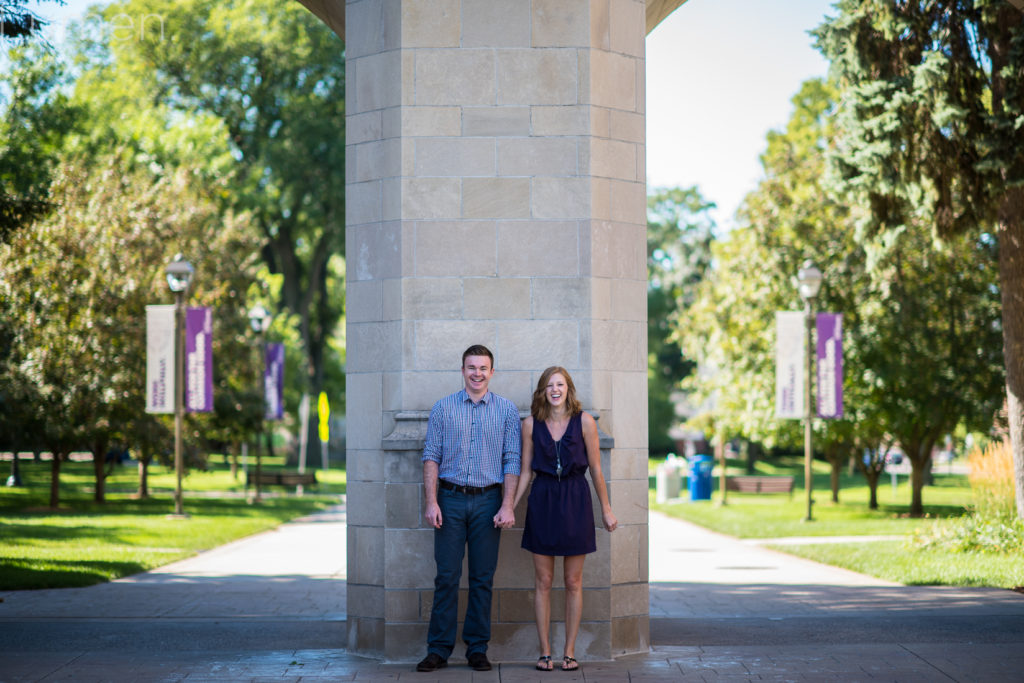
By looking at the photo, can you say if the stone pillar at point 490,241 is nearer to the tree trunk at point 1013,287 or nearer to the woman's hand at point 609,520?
the woman's hand at point 609,520

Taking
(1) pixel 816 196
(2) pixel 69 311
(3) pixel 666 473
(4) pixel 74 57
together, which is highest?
(4) pixel 74 57

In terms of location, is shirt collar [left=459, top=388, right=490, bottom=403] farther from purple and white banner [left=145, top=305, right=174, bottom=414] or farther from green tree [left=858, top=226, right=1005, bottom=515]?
green tree [left=858, top=226, right=1005, bottom=515]

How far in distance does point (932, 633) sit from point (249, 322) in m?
24.0

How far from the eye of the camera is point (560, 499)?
7.90 m

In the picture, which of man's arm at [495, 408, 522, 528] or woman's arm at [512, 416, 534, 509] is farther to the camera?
woman's arm at [512, 416, 534, 509]

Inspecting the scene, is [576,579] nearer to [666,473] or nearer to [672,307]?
[666,473]

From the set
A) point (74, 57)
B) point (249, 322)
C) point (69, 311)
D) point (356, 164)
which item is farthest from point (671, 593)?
point (74, 57)

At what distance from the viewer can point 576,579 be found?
7984 millimetres

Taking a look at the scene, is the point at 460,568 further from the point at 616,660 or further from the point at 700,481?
the point at 700,481

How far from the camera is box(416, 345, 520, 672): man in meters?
7.96

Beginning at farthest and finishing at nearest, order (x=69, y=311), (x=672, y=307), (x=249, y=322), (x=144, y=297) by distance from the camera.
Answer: (x=672, y=307) → (x=249, y=322) → (x=144, y=297) → (x=69, y=311)

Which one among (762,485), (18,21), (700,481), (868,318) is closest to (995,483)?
(868,318)

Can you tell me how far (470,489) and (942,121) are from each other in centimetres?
1100

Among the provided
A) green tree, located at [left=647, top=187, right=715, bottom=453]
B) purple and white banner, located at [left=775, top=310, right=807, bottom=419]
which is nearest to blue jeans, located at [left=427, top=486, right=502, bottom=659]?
purple and white banner, located at [left=775, top=310, right=807, bottom=419]
